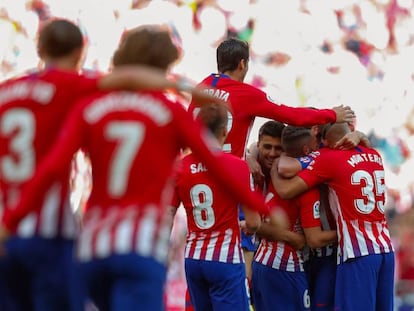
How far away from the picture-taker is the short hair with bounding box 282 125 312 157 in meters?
8.17

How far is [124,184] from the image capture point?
482 cm

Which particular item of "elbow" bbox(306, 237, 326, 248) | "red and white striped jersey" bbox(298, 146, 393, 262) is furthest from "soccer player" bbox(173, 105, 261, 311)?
"red and white striped jersey" bbox(298, 146, 393, 262)

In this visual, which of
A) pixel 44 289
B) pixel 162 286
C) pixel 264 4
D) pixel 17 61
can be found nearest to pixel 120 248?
pixel 162 286

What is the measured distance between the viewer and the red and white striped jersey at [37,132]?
523 cm

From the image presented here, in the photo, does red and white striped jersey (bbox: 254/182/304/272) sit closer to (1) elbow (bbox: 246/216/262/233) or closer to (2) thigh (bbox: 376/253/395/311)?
(2) thigh (bbox: 376/253/395/311)

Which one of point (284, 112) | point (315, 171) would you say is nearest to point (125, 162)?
point (284, 112)

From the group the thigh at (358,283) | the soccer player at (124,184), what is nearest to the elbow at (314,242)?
the thigh at (358,283)

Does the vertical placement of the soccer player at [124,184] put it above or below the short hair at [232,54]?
below

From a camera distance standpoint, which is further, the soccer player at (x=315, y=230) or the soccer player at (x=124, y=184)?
the soccer player at (x=315, y=230)

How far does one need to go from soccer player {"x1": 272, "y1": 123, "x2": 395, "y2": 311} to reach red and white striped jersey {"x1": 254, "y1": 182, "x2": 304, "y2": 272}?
16 cm

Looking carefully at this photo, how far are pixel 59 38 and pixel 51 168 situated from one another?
0.95 metres

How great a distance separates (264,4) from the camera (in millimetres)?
17031

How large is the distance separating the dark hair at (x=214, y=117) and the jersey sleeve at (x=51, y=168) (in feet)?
7.89

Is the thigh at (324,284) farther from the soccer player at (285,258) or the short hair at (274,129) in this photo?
the short hair at (274,129)
